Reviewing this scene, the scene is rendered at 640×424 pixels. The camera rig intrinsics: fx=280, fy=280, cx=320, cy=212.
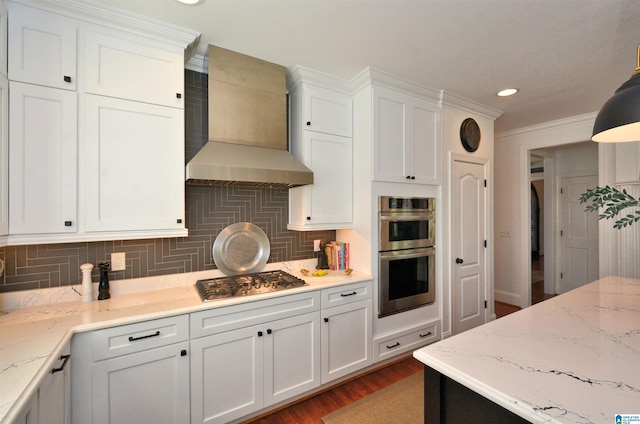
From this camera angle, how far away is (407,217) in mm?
2643

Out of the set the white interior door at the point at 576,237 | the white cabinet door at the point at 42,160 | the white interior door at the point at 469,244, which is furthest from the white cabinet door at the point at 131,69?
the white interior door at the point at 576,237

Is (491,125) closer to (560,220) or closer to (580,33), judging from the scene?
(580,33)

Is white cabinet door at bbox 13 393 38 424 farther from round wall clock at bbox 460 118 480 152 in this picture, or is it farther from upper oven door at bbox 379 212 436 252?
round wall clock at bbox 460 118 480 152

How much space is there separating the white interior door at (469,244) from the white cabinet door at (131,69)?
267 cm

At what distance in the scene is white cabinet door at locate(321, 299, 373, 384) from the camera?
2.14 metres

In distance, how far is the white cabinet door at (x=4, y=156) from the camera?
1.37 meters

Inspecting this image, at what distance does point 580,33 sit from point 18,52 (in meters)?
3.29

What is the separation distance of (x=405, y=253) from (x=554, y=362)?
1.64 meters

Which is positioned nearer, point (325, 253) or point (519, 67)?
point (519, 67)

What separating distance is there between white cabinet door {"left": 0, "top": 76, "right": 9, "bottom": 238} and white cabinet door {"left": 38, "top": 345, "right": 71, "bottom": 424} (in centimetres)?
71

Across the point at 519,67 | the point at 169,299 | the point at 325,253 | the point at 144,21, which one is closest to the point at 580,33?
the point at 519,67

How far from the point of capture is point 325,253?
104 inches

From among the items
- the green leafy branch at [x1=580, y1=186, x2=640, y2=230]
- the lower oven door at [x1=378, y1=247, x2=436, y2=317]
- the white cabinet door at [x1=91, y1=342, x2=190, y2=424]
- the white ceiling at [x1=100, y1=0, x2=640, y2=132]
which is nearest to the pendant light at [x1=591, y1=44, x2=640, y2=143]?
the green leafy branch at [x1=580, y1=186, x2=640, y2=230]

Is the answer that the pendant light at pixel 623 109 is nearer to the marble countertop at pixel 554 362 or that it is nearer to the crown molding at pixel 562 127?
the marble countertop at pixel 554 362
